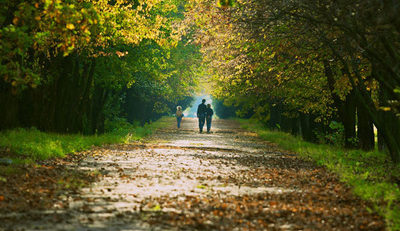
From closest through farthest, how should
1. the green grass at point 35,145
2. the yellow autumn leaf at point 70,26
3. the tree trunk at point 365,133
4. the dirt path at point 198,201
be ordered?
1. the dirt path at point 198,201
2. the yellow autumn leaf at point 70,26
3. the green grass at point 35,145
4. the tree trunk at point 365,133

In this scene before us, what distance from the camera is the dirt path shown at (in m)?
7.78

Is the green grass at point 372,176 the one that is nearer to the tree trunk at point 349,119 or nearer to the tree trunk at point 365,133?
the tree trunk at point 365,133

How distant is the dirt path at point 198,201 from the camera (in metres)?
7.78

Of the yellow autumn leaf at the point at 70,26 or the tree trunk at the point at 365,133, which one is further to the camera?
the tree trunk at the point at 365,133

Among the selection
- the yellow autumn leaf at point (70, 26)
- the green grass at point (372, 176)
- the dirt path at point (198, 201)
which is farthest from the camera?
the yellow autumn leaf at point (70, 26)

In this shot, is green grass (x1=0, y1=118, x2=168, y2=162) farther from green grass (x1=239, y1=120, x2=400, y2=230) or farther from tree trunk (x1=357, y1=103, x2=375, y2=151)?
tree trunk (x1=357, y1=103, x2=375, y2=151)

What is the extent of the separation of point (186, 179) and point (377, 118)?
6316mm

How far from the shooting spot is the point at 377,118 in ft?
53.2

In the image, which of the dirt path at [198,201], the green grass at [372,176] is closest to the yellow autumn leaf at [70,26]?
the dirt path at [198,201]

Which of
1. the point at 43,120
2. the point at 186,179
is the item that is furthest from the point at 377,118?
the point at 43,120

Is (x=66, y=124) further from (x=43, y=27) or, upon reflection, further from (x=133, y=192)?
(x=133, y=192)

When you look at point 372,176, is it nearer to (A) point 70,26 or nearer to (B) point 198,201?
(B) point 198,201

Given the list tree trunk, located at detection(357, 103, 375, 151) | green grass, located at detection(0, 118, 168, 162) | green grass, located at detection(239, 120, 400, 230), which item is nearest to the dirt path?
green grass, located at detection(239, 120, 400, 230)

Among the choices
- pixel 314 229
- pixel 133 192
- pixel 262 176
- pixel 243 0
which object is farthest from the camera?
pixel 243 0
